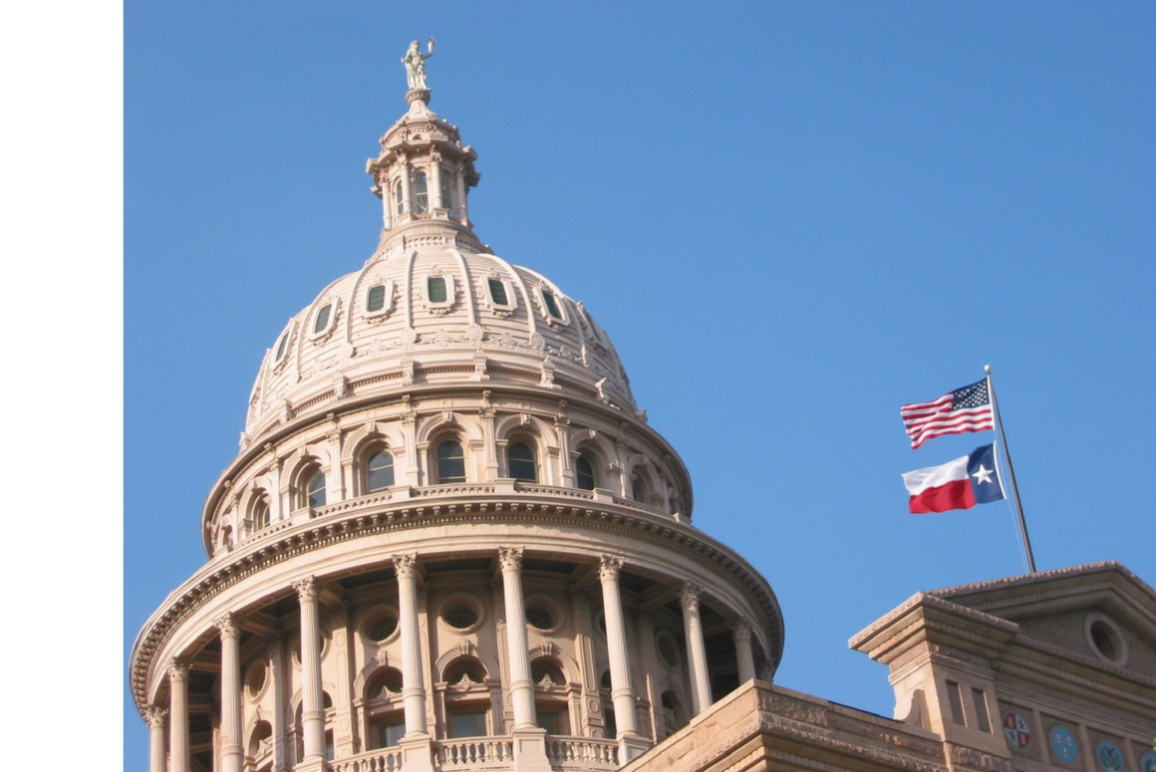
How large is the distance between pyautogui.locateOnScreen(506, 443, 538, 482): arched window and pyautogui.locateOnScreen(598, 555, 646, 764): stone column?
202 inches

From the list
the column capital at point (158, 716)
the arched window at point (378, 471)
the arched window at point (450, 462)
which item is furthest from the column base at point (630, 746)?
the column capital at point (158, 716)

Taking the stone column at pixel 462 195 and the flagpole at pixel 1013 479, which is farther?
the stone column at pixel 462 195

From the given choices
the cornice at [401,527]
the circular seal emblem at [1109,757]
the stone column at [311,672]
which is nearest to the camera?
the circular seal emblem at [1109,757]

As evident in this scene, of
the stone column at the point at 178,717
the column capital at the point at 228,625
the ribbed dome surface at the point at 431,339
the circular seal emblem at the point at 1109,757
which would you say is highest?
the ribbed dome surface at the point at 431,339

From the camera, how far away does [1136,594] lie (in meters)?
42.7

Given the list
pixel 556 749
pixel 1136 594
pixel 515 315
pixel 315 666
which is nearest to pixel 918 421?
pixel 1136 594

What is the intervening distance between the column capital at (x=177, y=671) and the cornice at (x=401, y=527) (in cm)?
109

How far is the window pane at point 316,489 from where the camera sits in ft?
232

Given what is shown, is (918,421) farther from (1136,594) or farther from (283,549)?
(283,549)

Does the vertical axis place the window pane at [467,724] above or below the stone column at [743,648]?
below

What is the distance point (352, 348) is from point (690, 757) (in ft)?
127

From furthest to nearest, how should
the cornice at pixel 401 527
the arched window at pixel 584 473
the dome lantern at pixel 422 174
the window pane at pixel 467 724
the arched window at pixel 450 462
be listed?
1. the dome lantern at pixel 422 174
2. the arched window at pixel 584 473
3. the arched window at pixel 450 462
4. the cornice at pixel 401 527
5. the window pane at pixel 467 724

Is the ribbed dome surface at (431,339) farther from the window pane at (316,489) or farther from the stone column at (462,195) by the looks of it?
the stone column at (462,195)

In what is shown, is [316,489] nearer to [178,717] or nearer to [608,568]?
[178,717]
